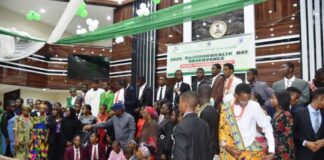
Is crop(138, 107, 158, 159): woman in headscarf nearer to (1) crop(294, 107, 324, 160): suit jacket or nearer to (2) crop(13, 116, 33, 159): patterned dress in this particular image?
(1) crop(294, 107, 324, 160): suit jacket

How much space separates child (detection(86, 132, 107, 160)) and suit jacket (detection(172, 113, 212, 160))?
324cm

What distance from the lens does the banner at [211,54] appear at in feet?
21.5

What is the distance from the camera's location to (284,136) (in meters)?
3.47

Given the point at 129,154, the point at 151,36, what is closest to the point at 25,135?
the point at 129,154

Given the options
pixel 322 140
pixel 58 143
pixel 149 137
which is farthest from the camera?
pixel 58 143

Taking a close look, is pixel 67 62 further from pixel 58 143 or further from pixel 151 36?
pixel 58 143

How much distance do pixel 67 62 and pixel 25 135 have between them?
5.52 meters

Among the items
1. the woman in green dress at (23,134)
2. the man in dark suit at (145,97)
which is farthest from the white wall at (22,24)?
the man in dark suit at (145,97)

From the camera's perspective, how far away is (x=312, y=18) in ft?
21.2

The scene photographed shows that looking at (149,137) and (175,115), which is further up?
(175,115)

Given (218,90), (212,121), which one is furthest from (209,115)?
(218,90)

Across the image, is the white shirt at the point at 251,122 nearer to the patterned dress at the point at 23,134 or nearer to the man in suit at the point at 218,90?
the man in suit at the point at 218,90

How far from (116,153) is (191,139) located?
2868 mm

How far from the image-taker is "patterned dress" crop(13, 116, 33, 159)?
676cm
